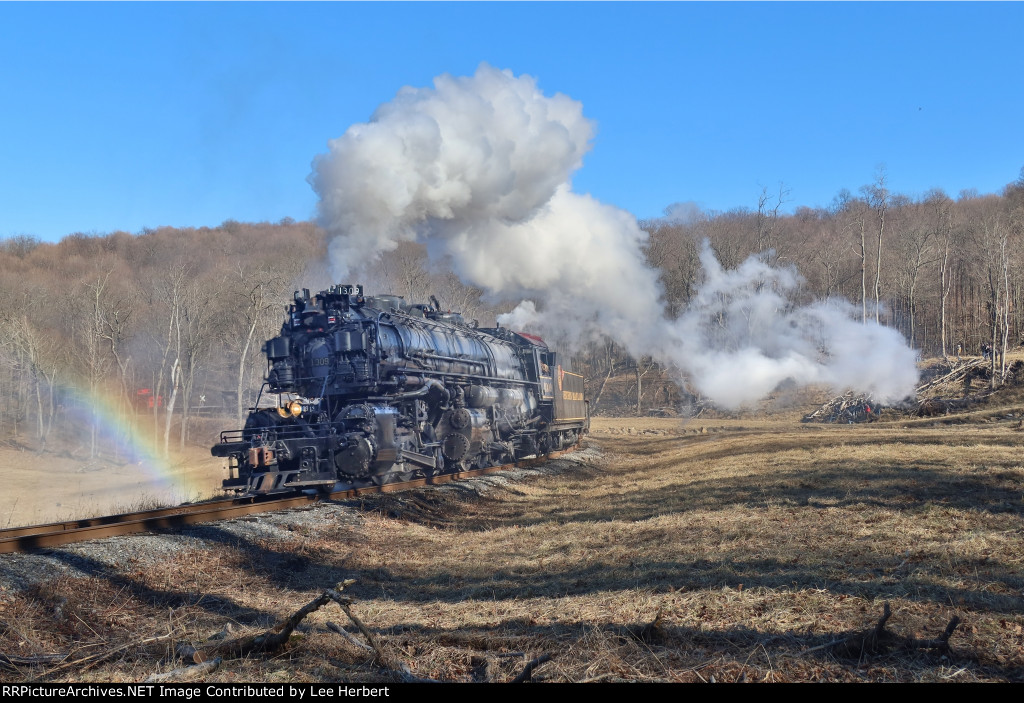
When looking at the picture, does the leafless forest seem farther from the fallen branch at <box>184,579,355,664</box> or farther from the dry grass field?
the fallen branch at <box>184,579,355,664</box>

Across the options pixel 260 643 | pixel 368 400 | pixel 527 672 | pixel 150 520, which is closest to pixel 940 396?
pixel 368 400

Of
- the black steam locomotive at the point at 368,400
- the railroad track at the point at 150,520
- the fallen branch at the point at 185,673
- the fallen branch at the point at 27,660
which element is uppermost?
the black steam locomotive at the point at 368,400

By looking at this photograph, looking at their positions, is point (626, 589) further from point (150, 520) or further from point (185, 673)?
point (150, 520)

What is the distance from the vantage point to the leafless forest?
54.6 meters

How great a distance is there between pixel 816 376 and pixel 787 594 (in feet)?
158

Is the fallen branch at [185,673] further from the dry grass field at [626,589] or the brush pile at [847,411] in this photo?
the brush pile at [847,411]

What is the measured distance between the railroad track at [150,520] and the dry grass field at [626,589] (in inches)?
51.6

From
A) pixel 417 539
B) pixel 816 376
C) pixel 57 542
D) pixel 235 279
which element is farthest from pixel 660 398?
pixel 57 542

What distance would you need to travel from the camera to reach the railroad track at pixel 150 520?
34.3 ft

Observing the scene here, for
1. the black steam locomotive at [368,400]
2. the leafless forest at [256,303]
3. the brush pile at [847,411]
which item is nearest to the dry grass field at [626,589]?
the black steam locomotive at [368,400]

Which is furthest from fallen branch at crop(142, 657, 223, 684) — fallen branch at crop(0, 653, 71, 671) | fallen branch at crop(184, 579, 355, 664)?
fallen branch at crop(0, 653, 71, 671)

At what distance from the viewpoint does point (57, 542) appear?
10.6 metres

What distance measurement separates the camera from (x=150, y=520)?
12.3 meters
